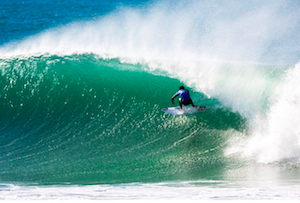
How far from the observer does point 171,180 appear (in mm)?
6672

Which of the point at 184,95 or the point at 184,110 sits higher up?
the point at 184,95

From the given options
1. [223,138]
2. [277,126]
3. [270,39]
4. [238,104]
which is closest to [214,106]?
[238,104]

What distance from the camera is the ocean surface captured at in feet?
21.7

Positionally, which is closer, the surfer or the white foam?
the white foam

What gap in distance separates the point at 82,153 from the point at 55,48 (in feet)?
20.0

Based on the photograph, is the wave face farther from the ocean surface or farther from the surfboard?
the surfboard

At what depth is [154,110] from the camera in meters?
9.54

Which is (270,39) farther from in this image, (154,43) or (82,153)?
(82,153)

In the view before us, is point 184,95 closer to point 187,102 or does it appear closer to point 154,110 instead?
point 187,102

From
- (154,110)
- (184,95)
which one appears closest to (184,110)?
(184,95)

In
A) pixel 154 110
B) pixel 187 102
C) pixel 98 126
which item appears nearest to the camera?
pixel 187 102

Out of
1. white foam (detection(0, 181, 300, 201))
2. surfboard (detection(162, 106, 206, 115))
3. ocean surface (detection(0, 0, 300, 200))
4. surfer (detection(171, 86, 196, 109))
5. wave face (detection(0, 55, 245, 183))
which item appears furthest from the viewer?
surfboard (detection(162, 106, 206, 115))

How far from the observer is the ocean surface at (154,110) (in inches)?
260

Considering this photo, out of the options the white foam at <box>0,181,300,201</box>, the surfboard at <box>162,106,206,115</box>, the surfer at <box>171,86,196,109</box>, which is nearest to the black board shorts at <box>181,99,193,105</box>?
the surfer at <box>171,86,196,109</box>
